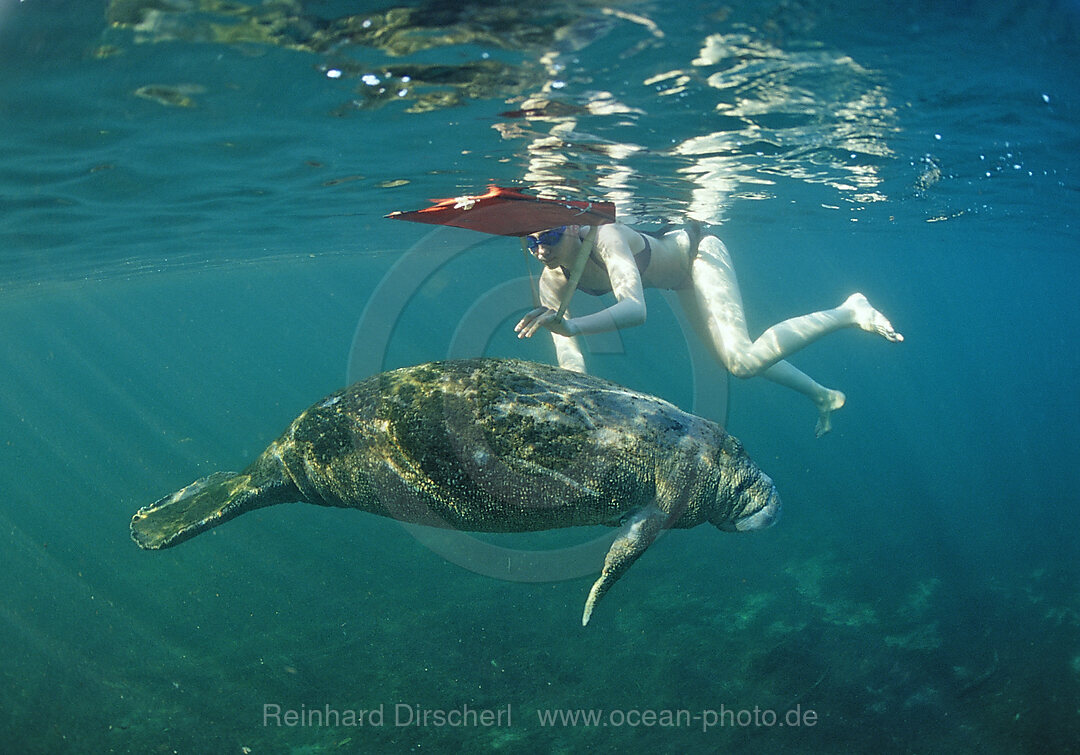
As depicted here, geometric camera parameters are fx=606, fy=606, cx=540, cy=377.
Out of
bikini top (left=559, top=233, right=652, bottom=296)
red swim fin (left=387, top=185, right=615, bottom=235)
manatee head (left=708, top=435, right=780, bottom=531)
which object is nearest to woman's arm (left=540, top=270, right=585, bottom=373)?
bikini top (left=559, top=233, right=652, bottom=296)

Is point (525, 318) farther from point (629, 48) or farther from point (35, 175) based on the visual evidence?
point (35, 175)

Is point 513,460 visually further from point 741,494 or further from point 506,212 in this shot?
point 506,212

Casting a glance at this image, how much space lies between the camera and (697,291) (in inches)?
300

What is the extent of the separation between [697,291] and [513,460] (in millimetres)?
4404

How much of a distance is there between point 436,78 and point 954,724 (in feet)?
31.6

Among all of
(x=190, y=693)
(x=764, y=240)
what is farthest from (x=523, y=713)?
(x=764, y=240)

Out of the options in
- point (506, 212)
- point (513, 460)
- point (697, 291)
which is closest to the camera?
point (513, 460)

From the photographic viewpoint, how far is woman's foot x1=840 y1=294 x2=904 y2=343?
6.91 m

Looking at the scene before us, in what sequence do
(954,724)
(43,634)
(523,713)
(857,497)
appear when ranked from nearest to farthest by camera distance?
(954,724) < (523,713) < (43,634) < (857,497)

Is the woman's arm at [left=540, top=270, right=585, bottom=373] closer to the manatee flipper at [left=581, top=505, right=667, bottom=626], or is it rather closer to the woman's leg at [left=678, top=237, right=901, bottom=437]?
the woman's leg at [left=678, top=237, right=901, bottom=437]

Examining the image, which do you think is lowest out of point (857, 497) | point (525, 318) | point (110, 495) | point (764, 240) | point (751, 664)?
point (110, 495)

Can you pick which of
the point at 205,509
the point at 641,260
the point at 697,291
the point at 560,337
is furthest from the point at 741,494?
the point at 205,509

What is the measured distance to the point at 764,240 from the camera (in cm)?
3192

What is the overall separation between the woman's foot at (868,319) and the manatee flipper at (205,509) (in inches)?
252
